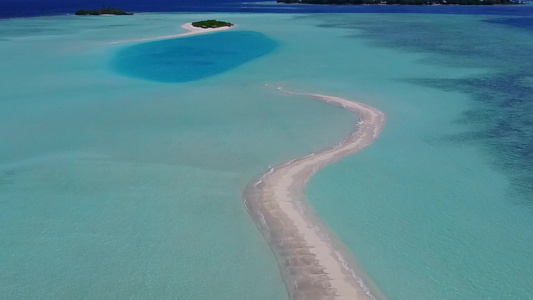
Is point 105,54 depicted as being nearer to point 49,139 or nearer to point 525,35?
point 49,139

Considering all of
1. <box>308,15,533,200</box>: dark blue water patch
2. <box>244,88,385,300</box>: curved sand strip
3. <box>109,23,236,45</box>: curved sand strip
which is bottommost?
<box>244,88,385,300</box>: curved sand strip

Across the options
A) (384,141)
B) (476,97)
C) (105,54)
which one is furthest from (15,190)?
(105,54)

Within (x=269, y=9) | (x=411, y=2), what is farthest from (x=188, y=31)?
(x=411, y=2)

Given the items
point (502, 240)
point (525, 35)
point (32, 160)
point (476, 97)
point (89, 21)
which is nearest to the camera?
point (502, 240)

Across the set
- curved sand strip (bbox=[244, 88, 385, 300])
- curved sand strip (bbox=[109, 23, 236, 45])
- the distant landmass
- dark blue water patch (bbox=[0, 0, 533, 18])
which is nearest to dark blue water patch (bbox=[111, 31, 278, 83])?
curved sand strip (bbox=[109, 23, 236, 45])

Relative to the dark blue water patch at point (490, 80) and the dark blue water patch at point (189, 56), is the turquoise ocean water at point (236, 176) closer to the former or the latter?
the dark blue water patch at point (490, 80)

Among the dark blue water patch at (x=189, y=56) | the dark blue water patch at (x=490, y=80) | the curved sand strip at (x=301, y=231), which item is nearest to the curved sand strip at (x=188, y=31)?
the dark blue water patch at (x=189, y=56)

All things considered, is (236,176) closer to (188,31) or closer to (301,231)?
(301,231)

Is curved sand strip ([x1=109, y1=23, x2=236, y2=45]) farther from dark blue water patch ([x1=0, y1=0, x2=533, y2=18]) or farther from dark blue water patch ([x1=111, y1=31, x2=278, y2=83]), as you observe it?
dark blue water patch ([x1=0, y1=0, x2=533, y2=18])
